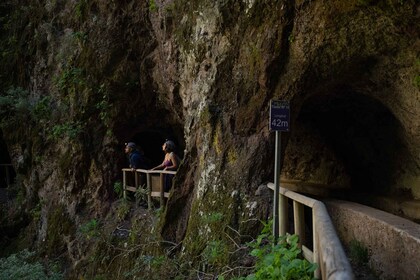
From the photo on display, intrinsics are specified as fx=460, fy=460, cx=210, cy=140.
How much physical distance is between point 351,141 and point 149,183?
5260 mm

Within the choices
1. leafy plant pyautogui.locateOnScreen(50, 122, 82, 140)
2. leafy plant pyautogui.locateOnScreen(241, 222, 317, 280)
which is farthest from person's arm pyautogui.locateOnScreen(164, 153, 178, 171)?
leafy plant pyautogui.locateOnScreen(241, 222, 317, 280)

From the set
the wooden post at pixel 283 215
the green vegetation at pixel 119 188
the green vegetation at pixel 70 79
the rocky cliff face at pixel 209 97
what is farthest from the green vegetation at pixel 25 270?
the wooden post at pixel 283 215

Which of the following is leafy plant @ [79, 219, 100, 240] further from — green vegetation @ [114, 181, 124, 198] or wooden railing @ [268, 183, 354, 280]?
wooden railing @ [268, 183, 354, 280]

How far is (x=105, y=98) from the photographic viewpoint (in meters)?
12.1

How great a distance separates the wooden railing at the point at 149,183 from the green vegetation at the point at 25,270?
249 cm

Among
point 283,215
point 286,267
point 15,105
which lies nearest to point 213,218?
point 283,215

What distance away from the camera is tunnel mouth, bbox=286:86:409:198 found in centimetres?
1005

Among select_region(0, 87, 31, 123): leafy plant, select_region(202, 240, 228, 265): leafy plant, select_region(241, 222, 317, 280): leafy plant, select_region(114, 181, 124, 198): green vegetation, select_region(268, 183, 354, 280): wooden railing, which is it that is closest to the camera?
select_region(268, 183, 354, 280): wooden railing

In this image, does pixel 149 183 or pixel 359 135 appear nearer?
pixel 149 183

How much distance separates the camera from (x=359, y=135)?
37.6 ft

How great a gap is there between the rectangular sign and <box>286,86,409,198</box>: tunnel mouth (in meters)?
3.98

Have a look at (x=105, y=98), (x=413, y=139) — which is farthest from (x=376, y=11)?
(x=105, y=98)

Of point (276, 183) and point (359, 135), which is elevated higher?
point (359, 135)

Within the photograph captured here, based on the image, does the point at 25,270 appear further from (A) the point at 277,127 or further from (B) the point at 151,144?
(B) the point at 151,144
